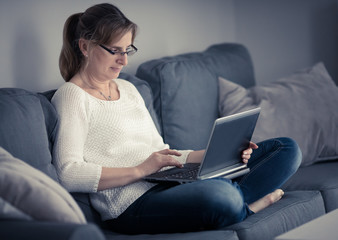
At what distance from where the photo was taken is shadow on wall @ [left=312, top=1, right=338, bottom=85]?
3.61 m

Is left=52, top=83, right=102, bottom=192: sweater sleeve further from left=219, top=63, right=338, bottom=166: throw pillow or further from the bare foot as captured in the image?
left=219, top=63, right=338, bottom=166: throw pillow

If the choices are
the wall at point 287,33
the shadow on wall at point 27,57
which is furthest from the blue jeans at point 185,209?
the wall at point 287,33

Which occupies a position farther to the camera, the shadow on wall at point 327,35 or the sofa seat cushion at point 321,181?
the shadow on wall at point 327,35

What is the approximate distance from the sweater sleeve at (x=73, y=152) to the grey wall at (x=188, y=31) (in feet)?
1.28

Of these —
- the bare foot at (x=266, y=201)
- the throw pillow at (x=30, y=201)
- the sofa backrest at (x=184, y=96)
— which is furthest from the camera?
the sofa backrest at (x=184, y=96)

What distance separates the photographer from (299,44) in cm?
368

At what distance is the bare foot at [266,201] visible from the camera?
2.07 m

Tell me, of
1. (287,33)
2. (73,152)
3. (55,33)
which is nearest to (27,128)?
(73,152)

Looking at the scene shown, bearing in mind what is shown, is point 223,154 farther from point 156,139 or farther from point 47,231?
point 47,231

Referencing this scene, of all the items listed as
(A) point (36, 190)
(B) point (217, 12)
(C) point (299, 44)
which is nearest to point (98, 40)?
(A) point (36, 190)

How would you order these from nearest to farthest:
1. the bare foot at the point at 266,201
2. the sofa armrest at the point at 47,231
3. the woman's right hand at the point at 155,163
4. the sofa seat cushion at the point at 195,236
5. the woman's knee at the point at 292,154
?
the sofa armrest at the point at 47,231 < the sofa seat cushion at the point at 195,236 < the woman's right hand at the point at 155,163 < the bare foot at the point at 266,201 < the woman's knee at the point at 292,154

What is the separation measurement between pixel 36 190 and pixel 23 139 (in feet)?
1.46

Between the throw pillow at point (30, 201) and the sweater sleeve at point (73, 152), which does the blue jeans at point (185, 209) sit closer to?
the sweater sleeve at point (73, 152)

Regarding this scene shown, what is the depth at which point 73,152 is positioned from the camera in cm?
189
